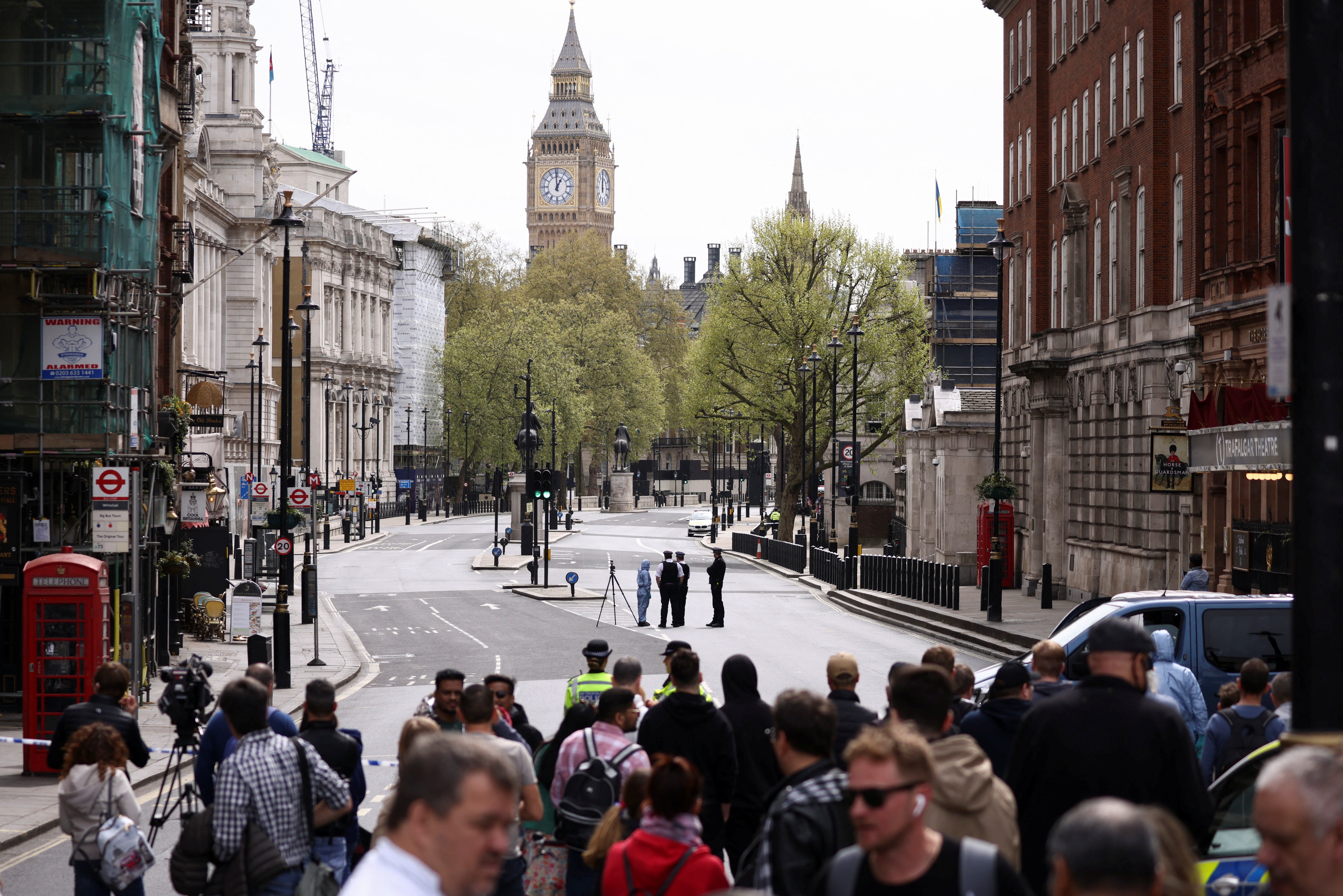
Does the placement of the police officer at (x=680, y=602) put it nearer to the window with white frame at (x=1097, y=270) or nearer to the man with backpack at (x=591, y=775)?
the window with white frame at (x=1097, y=270)

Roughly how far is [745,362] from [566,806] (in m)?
65.1

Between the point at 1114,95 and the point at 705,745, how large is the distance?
3487 cm

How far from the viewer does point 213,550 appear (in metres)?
36.0

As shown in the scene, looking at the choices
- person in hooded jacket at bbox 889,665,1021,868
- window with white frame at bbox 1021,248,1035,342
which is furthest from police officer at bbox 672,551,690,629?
person in hooded jacket at bbox 889,665,1021,868

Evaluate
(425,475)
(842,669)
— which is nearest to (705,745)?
(842,669)

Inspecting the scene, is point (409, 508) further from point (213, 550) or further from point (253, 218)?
point (213, 550)

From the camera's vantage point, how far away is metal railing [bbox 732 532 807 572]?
59.7 meters

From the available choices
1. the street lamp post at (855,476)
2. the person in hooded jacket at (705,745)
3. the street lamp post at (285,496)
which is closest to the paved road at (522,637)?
the street lamp post at (285,496)

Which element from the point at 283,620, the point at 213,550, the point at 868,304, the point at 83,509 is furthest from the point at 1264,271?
the point at 868,304

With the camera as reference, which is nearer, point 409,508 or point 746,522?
point 409,508

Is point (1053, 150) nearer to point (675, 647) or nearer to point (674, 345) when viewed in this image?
point (675, 647)

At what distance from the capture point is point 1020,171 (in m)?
50.0

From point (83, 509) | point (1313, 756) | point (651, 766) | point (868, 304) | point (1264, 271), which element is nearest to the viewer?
point (1313, 756)

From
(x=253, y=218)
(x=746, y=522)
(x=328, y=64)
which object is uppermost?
(x=328, y=64)
